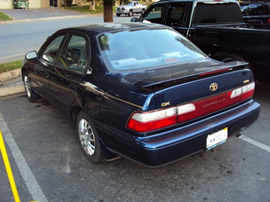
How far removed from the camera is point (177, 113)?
2.70m

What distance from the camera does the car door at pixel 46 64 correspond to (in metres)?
4.23

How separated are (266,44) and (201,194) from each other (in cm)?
301

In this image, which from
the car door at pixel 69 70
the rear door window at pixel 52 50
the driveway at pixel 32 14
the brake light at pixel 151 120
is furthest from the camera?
the driveway at pixel 32 14

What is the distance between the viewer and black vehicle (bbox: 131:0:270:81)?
4.93m

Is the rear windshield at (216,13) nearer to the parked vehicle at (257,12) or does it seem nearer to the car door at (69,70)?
the car door at (69,70)

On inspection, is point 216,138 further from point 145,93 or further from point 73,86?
point 73,86

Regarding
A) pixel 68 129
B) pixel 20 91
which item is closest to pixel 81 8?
pixel 20 91

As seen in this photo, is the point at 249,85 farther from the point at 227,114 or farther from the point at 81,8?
the point at 81,8

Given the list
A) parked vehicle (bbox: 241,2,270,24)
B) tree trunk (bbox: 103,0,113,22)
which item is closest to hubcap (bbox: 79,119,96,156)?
tree trunk (bbox: 103,0,113,22)

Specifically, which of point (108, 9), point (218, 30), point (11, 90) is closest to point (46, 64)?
point (11, 90)

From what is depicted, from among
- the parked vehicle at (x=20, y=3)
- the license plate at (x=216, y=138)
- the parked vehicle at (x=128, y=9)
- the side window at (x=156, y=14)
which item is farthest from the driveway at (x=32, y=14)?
the license plate at (x=216, y=138)

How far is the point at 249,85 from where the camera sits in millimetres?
3314

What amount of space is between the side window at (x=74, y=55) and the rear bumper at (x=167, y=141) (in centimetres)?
87

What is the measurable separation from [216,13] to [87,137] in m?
4.50
